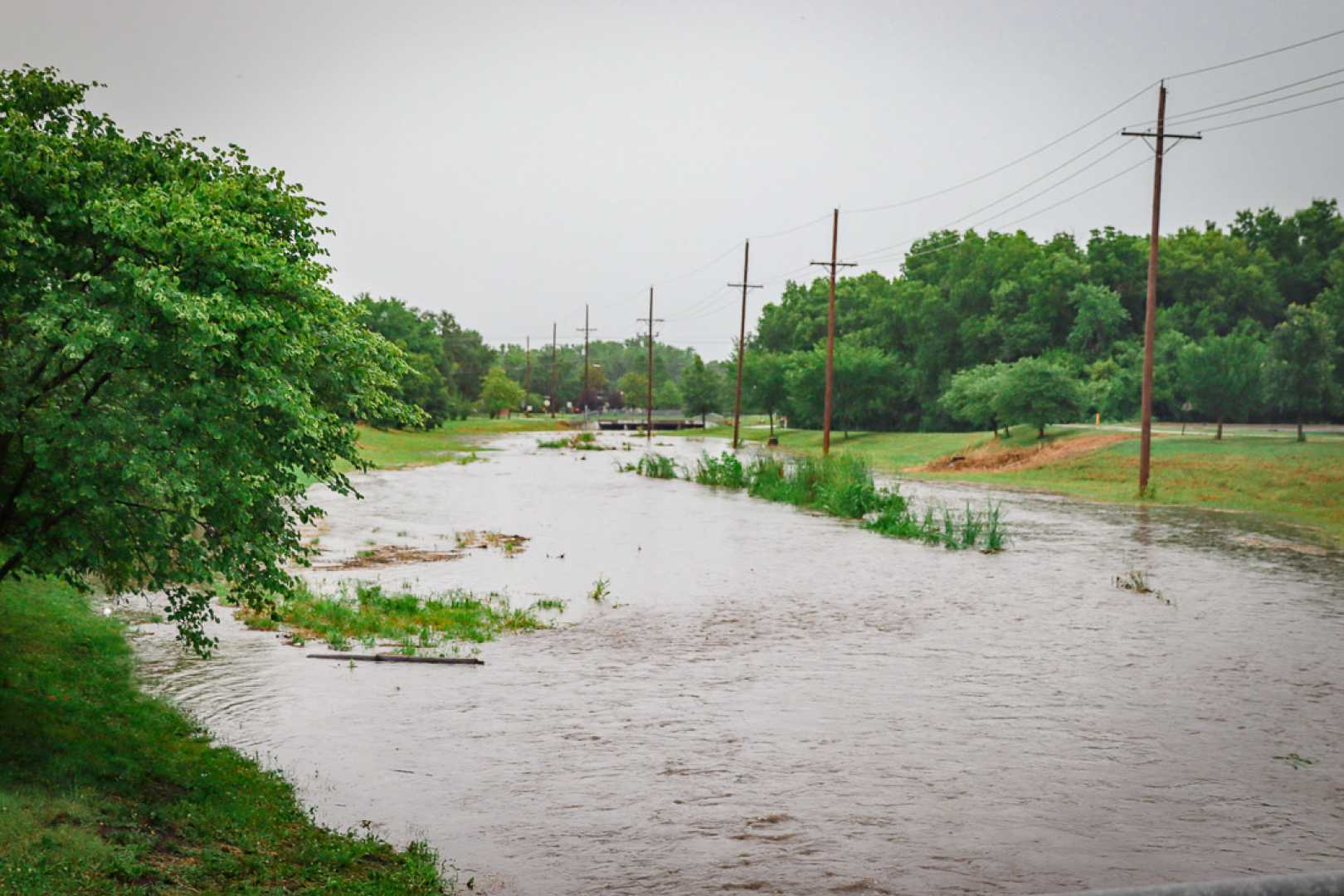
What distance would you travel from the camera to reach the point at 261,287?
995 centimetres

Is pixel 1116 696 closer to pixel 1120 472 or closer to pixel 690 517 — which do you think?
pixel 690 517

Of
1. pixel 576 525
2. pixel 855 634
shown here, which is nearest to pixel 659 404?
pixel 576 525

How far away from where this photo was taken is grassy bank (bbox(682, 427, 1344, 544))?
1529 inches

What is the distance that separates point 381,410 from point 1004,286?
289 ft

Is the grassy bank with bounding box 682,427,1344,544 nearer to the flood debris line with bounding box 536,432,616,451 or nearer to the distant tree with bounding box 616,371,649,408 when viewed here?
the flood debris line with bounding box 536,432,616,451

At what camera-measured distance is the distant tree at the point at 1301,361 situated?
181ft

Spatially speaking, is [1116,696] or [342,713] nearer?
[342,713]

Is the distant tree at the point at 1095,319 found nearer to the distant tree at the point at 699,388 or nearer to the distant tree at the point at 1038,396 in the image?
the distant tree at the point at 1038,396

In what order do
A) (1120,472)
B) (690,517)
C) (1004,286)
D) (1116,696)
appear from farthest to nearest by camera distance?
1. (1004,286)
2. (1120,472)
3. (690,517)
4. (1116,696)

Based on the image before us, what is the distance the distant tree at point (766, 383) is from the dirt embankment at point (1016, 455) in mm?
37435

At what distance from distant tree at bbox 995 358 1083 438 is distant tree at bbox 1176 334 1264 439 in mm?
8387

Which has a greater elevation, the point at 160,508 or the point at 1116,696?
the point at 160,508

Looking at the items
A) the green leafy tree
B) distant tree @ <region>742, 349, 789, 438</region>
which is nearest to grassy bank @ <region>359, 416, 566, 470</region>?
distant tree @ <region>742, 349, 789, 438</region>

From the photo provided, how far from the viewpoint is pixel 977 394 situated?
6750cm
